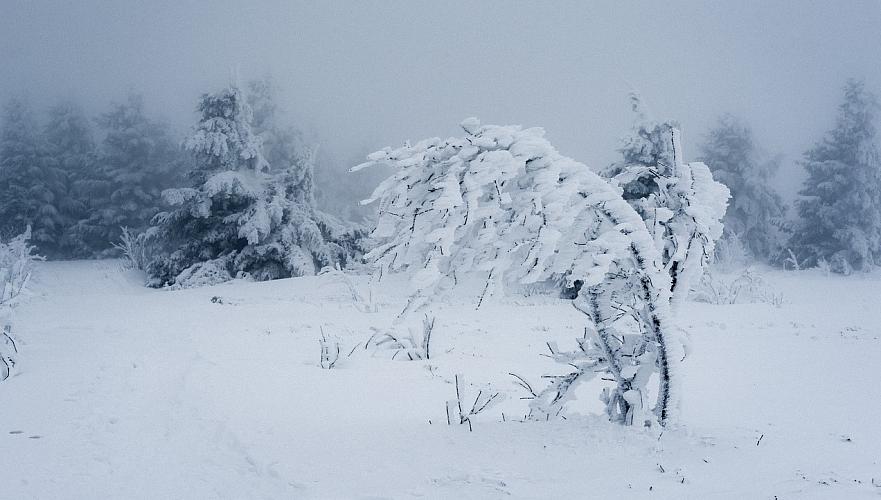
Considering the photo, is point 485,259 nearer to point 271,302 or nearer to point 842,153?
point 271,302

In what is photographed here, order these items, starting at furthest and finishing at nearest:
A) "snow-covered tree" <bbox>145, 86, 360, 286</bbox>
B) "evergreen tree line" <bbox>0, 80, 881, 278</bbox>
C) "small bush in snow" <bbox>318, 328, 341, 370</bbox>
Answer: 1. "evergreen tree line" <bbox>0, 80, 881, 278</bbox>
2. "snow-covered tree" <bbox>145, 86, 360, 286</bbox>
3. "small bush in snow" <bbox>318, 328, 341, 370</bbox>

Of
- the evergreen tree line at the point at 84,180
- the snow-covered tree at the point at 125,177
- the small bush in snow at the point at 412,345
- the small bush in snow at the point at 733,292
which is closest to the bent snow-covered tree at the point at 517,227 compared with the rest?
the small bush in snow at the point at 412,345

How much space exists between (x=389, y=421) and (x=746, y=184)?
3365 centimetres

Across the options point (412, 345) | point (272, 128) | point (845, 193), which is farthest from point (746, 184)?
point (412, 345)

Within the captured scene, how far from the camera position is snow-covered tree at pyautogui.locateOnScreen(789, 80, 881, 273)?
2819 centimetres

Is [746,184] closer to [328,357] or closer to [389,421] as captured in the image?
[328,357]

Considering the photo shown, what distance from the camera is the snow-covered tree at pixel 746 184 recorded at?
32719 millimetres

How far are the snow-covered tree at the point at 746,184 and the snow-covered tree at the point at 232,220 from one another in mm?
23823

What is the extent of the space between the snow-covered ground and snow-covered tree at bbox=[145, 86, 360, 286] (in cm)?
1050

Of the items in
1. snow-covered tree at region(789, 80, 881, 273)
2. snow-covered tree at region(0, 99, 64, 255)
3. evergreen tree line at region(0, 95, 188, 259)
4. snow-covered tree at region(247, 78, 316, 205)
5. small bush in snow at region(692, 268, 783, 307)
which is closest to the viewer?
small bush in snow at region(692, 268, 783, 307)

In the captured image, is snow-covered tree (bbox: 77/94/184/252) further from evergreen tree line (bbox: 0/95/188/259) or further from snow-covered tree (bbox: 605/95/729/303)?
snow-covered tree (bbox: 605/95/729/303)

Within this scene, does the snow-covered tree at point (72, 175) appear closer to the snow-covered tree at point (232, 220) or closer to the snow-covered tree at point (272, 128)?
the snow-covered tree at point (272, 128)

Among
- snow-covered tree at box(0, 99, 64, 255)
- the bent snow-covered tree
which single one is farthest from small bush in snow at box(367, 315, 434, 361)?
snow-covered tree at box(0, 99, 64, 255)

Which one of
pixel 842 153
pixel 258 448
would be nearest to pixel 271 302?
pixel 258 448
